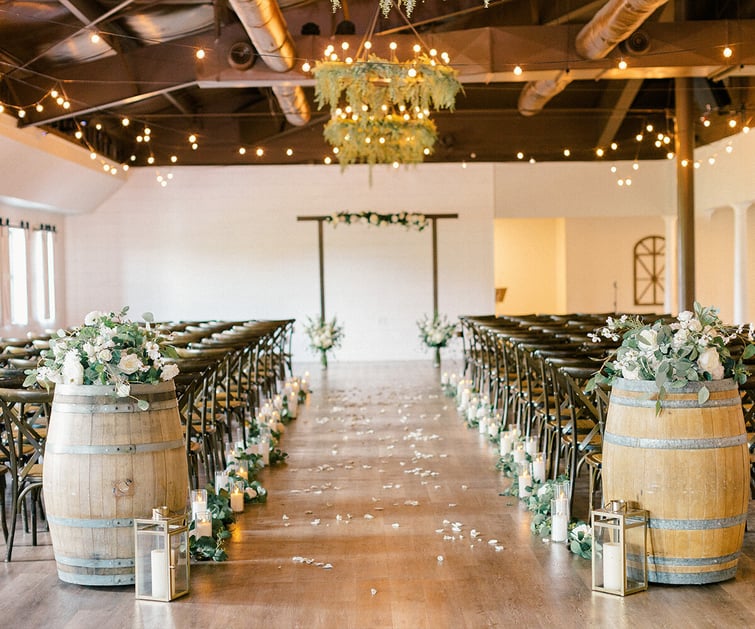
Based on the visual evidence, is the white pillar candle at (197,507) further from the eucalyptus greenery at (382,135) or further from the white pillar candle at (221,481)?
the eucalyptus greenery at (382,135)

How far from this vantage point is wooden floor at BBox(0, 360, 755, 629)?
4160mm

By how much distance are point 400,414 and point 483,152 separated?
8842 millimetres

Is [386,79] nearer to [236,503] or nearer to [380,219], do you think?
[236,503]

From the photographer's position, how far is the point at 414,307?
60.4 ft

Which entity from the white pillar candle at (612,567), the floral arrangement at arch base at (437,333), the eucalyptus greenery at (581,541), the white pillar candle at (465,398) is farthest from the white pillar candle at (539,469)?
the floral arrangement at arch base at (437,333)

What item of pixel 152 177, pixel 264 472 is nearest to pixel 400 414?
pixel 264 472

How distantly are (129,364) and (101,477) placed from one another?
20.4 inches

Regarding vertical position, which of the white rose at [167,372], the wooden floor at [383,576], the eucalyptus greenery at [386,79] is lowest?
the wooden floor at [383,576]

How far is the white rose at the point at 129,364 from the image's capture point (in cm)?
459

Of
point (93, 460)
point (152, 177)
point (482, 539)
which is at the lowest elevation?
point (482, 539)

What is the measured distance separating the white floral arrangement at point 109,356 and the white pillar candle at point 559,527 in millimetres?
2147

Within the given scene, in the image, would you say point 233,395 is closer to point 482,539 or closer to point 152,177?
point 482,539

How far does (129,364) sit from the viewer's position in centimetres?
459

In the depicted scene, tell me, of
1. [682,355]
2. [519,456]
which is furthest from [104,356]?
[519,456]
